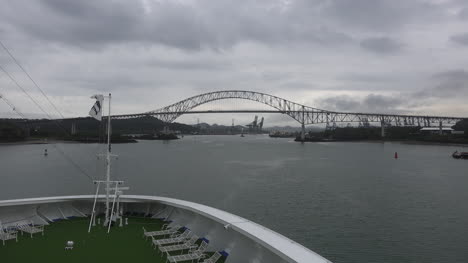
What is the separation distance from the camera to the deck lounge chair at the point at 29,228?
5.53 metres

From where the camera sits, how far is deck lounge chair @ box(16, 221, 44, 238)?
5530mm

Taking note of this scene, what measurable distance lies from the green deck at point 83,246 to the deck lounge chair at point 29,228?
3.1 inches

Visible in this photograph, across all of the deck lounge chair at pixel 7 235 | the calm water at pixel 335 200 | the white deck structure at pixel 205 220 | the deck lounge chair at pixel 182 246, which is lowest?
the calm water at pixel 335 200

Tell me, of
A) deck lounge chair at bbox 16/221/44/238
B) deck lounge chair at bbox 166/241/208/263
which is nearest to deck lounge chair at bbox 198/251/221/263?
deck lounge chair at bbox 166/241/208/263

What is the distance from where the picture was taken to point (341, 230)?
12.1m

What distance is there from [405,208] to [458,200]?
425cm

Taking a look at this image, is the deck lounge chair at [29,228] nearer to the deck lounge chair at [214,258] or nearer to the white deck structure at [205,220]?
the white deck structure at [205,220]

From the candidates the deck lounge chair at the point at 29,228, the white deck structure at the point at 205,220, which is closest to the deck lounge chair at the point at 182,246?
the white deck structure at the point at 205,220

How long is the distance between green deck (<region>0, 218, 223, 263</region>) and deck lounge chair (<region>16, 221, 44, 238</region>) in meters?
0.08

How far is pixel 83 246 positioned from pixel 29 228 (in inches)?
52.4

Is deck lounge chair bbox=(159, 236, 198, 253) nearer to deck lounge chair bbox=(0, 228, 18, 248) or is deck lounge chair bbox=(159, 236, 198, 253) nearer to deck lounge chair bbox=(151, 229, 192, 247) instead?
deck lounge chair bbox=(151, 229, 192, 247)

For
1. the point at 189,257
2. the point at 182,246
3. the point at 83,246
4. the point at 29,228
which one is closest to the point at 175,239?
the point at 182,246

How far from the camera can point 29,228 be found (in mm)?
5664

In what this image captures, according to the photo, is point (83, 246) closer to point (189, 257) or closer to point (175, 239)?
point (175, 239)
